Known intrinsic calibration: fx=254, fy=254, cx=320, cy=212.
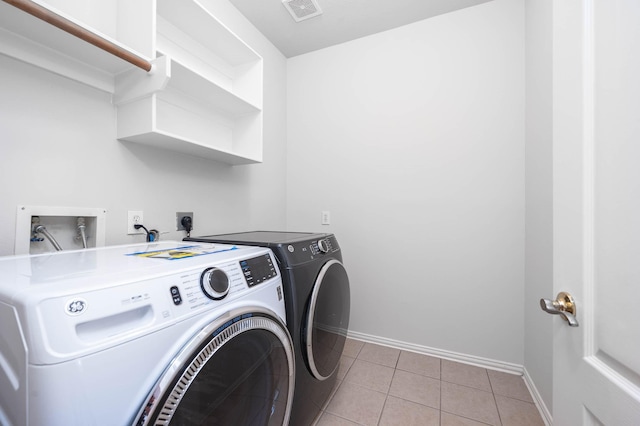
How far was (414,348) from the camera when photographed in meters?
1.92

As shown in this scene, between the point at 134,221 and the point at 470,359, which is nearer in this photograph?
the point at 134,221

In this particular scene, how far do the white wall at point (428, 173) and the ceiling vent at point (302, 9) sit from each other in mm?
418

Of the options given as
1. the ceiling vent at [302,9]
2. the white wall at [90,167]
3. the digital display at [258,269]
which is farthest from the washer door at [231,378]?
the ceiling vent at [302,9]

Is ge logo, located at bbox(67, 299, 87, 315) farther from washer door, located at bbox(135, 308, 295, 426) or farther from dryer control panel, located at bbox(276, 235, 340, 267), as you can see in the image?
dryer control panel, located at bbox(276, 235, 340, 267)

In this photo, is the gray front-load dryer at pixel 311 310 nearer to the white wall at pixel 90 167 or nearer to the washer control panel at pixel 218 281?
the washer control panel at pixel 218 281

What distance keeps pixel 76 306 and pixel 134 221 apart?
3.12ft

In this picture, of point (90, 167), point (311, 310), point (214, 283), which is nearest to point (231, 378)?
point (214, 283)

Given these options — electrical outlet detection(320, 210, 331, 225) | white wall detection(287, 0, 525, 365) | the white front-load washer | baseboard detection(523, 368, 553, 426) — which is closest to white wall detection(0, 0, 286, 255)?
the white front-load washer

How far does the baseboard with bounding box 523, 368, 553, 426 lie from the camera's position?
125 cm

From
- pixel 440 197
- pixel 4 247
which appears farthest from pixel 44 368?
pixel 440 197

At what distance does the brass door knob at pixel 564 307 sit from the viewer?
0.60m

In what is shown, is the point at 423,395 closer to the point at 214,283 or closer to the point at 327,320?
the point at 327,320

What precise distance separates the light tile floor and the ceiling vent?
98.3 inches

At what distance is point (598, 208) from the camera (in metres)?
0.55
